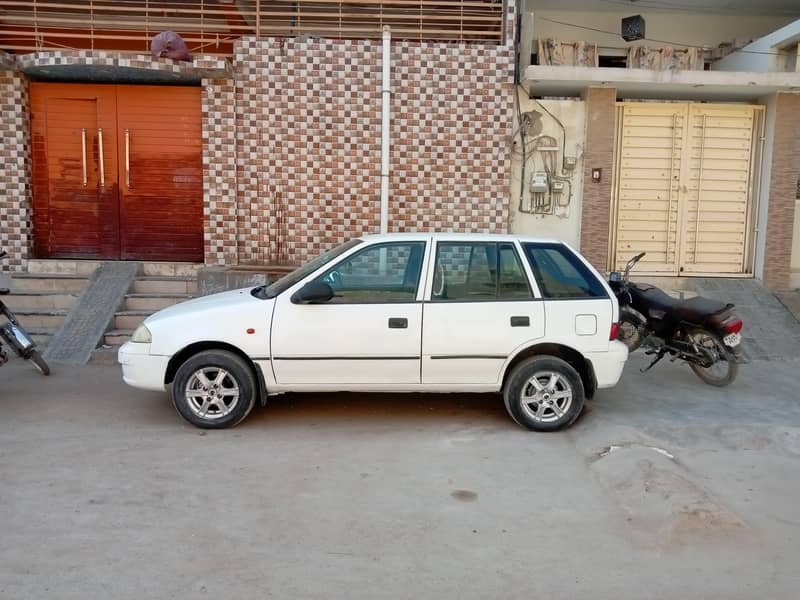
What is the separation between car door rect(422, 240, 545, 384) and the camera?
5867mm

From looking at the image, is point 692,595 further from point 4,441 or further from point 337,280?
point 4,441

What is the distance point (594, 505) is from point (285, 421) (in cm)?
272

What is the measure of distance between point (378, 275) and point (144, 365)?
2.01 meters

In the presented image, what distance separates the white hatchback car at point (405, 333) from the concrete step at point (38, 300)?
399 cm

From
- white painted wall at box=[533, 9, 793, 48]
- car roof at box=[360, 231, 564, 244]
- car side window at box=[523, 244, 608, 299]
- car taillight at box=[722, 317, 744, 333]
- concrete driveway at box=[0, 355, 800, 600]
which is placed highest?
white painted wall at box=[533, 9, 793, 48]

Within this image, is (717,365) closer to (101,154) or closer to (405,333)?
(405,333)

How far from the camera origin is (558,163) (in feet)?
34.7

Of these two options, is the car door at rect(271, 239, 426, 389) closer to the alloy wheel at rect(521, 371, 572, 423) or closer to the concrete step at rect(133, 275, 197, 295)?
the alloy wheel at rect(521, 371, 572, 423)

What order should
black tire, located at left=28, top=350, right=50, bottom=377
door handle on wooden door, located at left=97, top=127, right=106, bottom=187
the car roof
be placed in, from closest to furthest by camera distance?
the car roof
black tire, located at left=28, top=350, right=50, bottom=377
door handle on wooden door, located at left=97, top=127, right=106, bottom=187

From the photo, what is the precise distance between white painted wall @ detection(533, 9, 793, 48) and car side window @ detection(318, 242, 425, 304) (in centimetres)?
717

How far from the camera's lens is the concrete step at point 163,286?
380 inches

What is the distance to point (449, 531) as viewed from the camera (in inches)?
165

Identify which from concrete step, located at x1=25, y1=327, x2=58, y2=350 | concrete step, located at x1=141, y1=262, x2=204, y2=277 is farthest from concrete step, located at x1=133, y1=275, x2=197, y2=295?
concrete step, located at x1=25, y1=327, x2=58, y2=350

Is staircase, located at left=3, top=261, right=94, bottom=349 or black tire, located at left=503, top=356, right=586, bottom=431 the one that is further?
staircase, located at left=3, top=261, right=94, bottom=349
